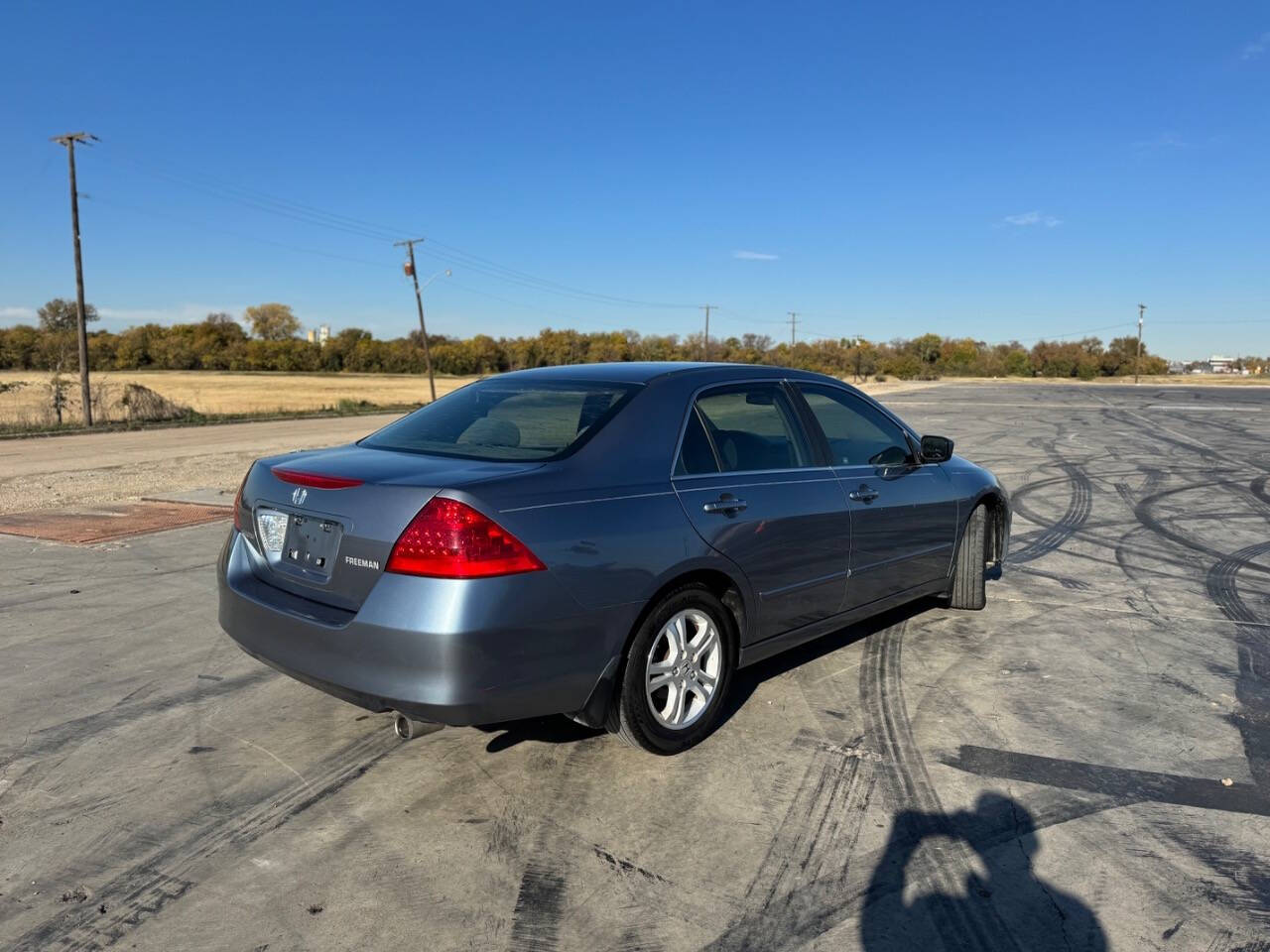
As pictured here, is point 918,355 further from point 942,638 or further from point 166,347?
point 942,638

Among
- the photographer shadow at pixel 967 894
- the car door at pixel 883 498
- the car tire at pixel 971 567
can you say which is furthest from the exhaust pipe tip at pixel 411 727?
the car tire at pixel 971 567

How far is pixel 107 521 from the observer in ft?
31.0

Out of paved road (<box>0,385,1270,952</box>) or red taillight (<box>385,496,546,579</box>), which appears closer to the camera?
paved road (<box>0,385,1270,952</box>)

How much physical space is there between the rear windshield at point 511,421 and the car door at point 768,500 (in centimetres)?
44

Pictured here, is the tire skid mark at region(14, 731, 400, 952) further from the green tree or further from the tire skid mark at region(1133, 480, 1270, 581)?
the green tree

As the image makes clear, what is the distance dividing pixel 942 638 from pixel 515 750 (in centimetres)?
289

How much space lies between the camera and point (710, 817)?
3.38m

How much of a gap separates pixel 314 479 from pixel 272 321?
542 feet

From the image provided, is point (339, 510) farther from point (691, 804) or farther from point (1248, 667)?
point (1248, 667)

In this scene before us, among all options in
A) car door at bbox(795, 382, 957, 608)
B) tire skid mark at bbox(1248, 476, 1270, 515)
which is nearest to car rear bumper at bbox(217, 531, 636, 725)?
car door at bbox(795, 382, 957, 608)

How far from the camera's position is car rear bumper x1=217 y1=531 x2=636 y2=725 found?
10.2 ft

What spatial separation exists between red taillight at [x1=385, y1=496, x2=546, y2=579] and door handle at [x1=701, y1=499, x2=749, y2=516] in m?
0.98

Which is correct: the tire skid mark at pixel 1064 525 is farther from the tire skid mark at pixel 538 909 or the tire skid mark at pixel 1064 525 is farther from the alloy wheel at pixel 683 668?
the tire skid mark at pixel 538 909

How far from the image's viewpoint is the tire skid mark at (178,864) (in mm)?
2670
